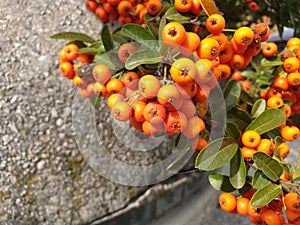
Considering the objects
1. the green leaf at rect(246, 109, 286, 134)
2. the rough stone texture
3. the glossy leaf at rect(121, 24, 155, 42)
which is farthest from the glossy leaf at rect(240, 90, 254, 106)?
the rough stone texture

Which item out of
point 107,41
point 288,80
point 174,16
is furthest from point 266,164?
point 107,41

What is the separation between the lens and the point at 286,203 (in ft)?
2.54

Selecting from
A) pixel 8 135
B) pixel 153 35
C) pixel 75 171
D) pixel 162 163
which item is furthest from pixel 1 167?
pixel 153 35

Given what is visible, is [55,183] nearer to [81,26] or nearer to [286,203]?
[81,26]

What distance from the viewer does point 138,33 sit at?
0.85 m

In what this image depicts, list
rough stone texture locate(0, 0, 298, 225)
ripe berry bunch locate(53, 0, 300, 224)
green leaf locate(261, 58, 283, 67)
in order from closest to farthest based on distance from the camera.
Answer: ripe berry bunch locate(53, 0, 300, 224) < green leaf locate(261, 58, 283, 67) < rough stone texture locate(0, 0, 298, 225)

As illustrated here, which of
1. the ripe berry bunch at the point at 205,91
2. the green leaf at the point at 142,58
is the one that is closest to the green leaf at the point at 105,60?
the ripe berry bunch at the point at 205,91

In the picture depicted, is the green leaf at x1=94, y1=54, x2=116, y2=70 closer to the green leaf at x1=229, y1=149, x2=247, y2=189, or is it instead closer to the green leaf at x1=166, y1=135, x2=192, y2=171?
the green leaf at x1=166, y1=135, x2=192, y2=171

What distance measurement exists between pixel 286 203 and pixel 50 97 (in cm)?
91

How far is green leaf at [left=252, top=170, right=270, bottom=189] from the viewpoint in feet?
2.69

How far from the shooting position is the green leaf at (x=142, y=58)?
2.51ft

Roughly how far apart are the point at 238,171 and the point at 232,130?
3.8 inches

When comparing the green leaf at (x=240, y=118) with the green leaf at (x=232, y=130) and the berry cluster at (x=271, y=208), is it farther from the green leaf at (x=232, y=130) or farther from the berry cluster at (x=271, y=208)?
the berry cluster at (x=271, y=208)

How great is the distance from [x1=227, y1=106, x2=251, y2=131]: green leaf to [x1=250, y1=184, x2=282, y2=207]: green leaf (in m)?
0.20
